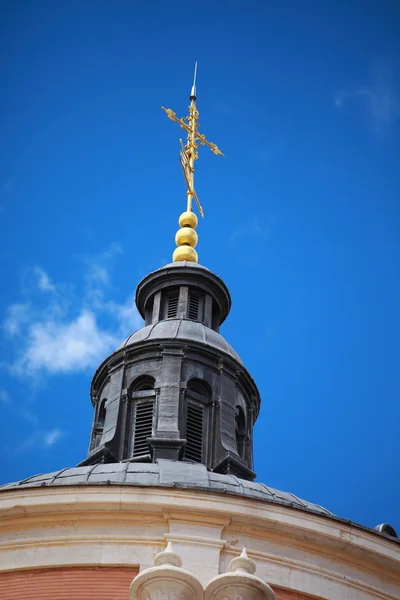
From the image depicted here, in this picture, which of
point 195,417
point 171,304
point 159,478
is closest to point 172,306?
point 171,304

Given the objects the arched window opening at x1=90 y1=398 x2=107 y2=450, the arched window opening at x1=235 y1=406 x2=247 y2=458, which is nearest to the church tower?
the arched window opening at x1=235 y1=406 x2=247 y2=458

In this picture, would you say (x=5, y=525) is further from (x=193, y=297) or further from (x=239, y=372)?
(x=193, y=297)

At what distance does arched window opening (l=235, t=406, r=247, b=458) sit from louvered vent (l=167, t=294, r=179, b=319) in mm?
2850

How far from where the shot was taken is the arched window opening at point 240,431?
80.0ft

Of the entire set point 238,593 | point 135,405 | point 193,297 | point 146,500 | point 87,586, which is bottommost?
point 238,593

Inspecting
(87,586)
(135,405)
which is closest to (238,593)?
(87,586)

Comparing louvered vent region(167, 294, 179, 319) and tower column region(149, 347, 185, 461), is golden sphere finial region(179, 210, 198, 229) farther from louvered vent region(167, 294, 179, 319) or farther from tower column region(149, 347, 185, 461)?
tower column region(149, 347, 185, 461)

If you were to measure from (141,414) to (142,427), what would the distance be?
0.39m

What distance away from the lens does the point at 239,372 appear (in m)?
25.0

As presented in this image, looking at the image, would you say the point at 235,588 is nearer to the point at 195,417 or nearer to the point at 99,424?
the point at 195,417

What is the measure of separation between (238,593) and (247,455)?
477 inches

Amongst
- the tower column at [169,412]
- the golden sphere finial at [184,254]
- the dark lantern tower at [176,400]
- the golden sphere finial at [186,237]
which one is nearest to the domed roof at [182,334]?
the dark lantern tower at [176,400]

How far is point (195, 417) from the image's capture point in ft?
78.3

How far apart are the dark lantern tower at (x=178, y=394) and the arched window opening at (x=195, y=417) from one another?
20 mm
